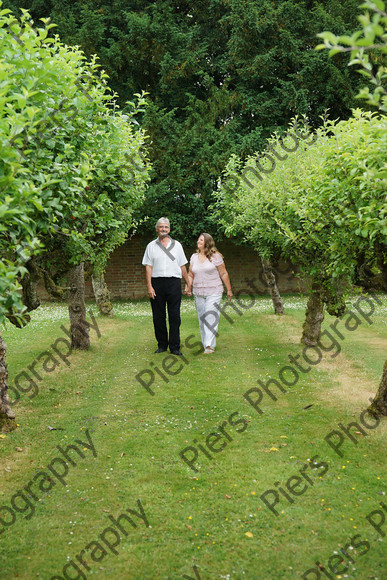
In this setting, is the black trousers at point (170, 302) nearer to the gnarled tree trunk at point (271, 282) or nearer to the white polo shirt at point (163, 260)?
the white polo shirt at point (163, 260)

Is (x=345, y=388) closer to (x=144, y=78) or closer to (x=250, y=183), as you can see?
(x=250, y=183)

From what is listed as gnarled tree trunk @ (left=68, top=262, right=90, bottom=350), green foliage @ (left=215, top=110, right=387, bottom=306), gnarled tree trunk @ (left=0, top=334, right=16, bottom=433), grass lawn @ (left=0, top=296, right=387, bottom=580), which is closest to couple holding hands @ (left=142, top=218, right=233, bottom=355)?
grass lawn @ (left=0, top=296, right=387, bottom=580)

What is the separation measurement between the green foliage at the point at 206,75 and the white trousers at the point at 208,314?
13.3 meters

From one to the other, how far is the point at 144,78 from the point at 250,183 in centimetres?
1444

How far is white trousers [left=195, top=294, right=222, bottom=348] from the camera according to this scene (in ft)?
37.2

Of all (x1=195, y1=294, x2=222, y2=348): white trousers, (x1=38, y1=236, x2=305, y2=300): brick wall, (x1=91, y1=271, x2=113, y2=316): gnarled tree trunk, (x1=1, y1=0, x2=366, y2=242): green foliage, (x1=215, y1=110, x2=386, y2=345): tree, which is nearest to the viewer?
(x1=215, y1=110, x2=386, y2=345): tree

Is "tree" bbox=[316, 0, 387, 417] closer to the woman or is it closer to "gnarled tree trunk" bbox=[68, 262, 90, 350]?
the woman

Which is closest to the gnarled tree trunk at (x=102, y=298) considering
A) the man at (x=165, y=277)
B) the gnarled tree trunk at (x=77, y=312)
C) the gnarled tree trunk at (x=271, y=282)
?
the gnarled tree trunk at (x=271, y=282)

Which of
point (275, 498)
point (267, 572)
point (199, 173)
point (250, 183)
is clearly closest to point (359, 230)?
point (275, 498)

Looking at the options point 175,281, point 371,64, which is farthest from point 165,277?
point 371,64

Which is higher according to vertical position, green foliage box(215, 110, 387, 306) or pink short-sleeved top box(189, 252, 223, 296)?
green foliage box(215, 110, 387, 306)

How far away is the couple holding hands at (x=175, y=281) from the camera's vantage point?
428 inches

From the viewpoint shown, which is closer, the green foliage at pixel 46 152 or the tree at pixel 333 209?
the green foliage at pixel 46 152

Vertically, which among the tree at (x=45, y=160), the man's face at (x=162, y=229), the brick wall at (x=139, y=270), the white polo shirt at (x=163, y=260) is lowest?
the brick wall at (x=139, y=270)
